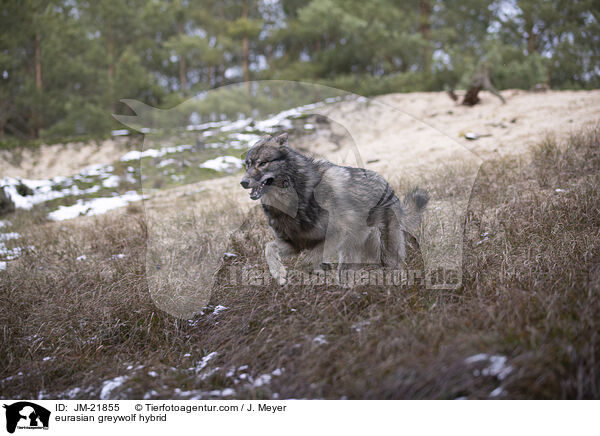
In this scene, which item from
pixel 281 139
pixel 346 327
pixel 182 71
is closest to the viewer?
pixel 346 327

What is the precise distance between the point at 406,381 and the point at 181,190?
22.9ft

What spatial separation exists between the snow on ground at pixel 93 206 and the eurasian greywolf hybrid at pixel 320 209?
6738 millimetres

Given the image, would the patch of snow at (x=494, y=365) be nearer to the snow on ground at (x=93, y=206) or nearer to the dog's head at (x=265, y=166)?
the dog's head at (x=265, y=166)

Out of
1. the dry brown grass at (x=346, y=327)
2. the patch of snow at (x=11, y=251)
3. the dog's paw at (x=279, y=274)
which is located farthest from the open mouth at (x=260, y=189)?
the patch of snow at (x=11, y=251)

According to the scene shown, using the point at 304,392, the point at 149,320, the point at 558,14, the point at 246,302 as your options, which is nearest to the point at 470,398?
the point at 304,392

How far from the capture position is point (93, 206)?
9.23 m

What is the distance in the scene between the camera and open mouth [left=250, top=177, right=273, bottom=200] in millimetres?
2877

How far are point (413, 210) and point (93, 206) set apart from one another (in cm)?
828

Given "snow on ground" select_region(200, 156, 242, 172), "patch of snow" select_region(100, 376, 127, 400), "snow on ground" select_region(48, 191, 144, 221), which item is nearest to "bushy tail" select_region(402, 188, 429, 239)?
"patch of snow" select_region(100, 376, 127, 400)

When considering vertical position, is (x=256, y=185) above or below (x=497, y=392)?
above

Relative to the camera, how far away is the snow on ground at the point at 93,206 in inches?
344

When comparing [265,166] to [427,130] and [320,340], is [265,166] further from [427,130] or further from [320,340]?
[427,130]

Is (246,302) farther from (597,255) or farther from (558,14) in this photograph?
(558,14)
